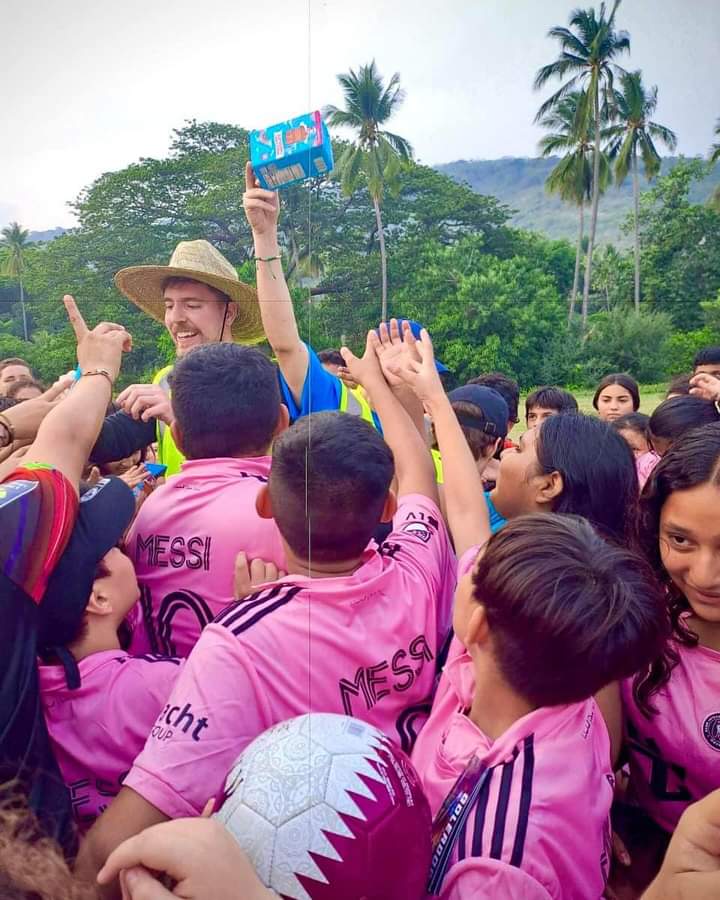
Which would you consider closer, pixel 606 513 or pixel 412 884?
pixel 412 884

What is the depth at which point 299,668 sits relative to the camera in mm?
923

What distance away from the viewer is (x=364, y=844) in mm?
618

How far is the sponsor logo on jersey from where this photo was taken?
3.48ft

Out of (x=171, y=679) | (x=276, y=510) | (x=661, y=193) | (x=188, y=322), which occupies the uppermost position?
(x=661, y=193)

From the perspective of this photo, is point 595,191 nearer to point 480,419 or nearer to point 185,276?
point 480,419

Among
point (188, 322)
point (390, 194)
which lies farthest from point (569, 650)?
point (188, 322)

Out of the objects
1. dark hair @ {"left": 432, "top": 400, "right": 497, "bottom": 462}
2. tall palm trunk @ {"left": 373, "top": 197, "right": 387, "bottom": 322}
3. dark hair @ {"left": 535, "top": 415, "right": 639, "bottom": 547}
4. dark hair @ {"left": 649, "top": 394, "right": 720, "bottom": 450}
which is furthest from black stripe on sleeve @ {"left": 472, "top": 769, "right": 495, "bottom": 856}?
dark hair @ {"left": 649, "top": 394, "right": 720, "bottom": 450}

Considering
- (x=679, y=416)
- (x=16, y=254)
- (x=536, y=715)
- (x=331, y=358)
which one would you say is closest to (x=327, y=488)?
(x=536, y=715)

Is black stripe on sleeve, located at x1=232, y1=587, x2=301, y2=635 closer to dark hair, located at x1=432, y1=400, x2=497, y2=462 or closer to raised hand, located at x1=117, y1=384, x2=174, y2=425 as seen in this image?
raised hand, located at x1=117, y1=384, x2=174, y2=425

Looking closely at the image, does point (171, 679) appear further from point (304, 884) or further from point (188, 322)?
point (188, 322)

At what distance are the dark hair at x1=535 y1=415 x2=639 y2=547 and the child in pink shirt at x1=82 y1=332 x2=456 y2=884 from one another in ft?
1.25

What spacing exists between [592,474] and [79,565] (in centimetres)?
103

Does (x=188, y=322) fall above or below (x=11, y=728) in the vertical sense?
above

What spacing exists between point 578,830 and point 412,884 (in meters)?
0.25
